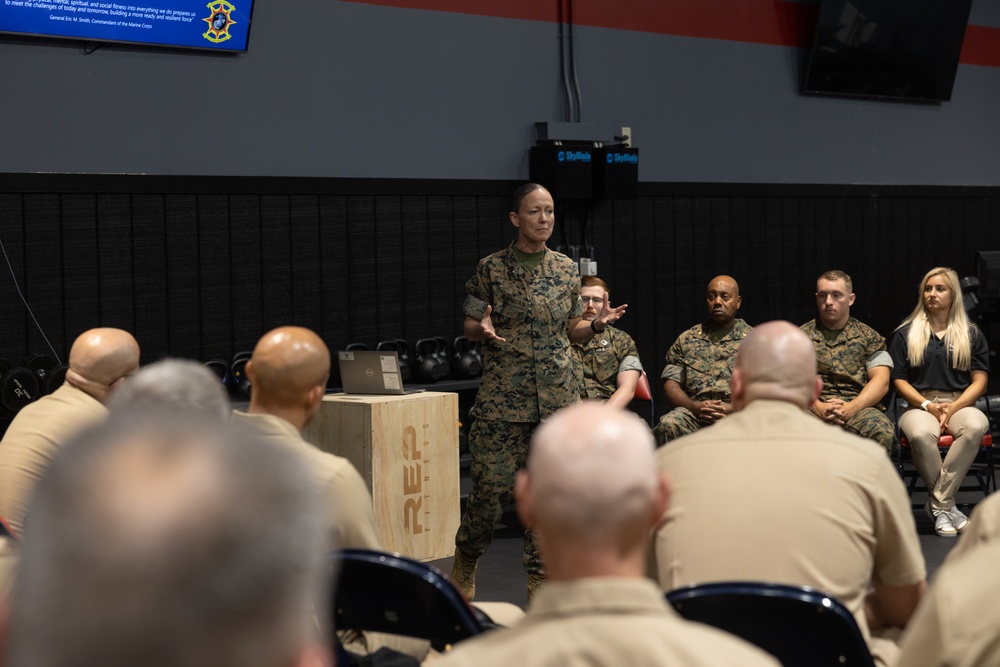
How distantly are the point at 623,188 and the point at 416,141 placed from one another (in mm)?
1549

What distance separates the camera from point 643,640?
3.89ft

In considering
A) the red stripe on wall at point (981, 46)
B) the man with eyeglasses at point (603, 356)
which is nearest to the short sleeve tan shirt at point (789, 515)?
the man with eyeglasses at point (603, 356)

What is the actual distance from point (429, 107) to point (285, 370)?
4852mm

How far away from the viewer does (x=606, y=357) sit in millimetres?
6398

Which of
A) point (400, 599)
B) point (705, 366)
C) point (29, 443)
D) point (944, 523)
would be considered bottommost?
point (944, 523)

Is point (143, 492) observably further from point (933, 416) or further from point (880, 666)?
point (933, 416)

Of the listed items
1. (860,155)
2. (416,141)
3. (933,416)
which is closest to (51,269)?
(416,141)

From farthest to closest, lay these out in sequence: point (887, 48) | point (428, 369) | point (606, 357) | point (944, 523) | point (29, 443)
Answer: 1. point (887, 48)
2. point (428, 369)
3. point (606, 357)
4. point (944, 523)
5. point (29, 443)

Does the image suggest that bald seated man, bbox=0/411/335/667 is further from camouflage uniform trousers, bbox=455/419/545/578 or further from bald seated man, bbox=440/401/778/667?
camouflage uniform trousers, bbox=455/419/545/578

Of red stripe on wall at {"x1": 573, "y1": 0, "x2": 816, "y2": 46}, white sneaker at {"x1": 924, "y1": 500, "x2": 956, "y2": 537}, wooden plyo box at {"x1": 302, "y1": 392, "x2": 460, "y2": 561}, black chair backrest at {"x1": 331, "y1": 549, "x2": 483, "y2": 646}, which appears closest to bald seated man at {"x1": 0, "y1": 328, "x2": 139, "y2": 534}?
black chair backrest at {"x1": 331, "y1": 549, "x2": 483, "y2": 646}

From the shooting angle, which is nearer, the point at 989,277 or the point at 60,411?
the point at 60,411

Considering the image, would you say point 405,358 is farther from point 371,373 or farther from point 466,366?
point 371,373

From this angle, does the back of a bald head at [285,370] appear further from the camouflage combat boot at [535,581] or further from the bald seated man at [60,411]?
the camouflage combat boot at [535,581]

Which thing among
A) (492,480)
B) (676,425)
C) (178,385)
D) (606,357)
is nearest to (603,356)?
(606,357)
